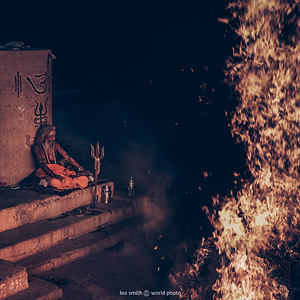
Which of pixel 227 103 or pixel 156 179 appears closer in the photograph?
pixel 156 179

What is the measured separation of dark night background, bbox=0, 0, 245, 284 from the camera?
11.8m

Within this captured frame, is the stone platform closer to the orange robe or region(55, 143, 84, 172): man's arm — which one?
the orange robe

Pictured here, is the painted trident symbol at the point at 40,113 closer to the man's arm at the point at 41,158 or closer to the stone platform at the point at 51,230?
the man's arm at the point at 41,158

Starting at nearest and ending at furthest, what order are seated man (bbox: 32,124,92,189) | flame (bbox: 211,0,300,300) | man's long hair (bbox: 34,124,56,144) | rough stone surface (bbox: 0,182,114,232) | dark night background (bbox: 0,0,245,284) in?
flame (bbox: 211,0,300,300) → rough stone surface (bbox: 0,182,114,232) → seated man (bbox: 32,124,92,189) → man's long hair (bbox: 34,124,56,144) → dark night background (bbox: 0,0,245,284)

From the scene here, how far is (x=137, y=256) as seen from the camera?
8055 mm

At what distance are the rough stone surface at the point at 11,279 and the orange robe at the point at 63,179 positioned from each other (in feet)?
7.84

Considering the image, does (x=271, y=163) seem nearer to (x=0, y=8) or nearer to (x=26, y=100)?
(x=26, y=100)

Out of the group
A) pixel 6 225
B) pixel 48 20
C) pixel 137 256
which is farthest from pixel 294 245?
pixel 48 20

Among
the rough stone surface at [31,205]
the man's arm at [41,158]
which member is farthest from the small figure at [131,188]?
the man's arm at [41,158]

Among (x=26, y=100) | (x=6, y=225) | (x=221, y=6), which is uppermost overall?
(x=221, y=6)

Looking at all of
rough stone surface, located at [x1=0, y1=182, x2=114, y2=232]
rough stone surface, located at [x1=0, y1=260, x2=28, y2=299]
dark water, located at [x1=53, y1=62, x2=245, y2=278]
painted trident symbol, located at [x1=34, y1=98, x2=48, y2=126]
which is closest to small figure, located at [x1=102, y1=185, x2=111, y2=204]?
rough stone surface, located at [x1=0, y1=182, x2=114, y2=232]

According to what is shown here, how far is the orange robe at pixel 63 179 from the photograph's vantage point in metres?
8.81

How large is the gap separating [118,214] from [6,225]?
204 cm

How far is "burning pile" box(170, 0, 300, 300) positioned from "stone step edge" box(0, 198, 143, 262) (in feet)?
5.56
